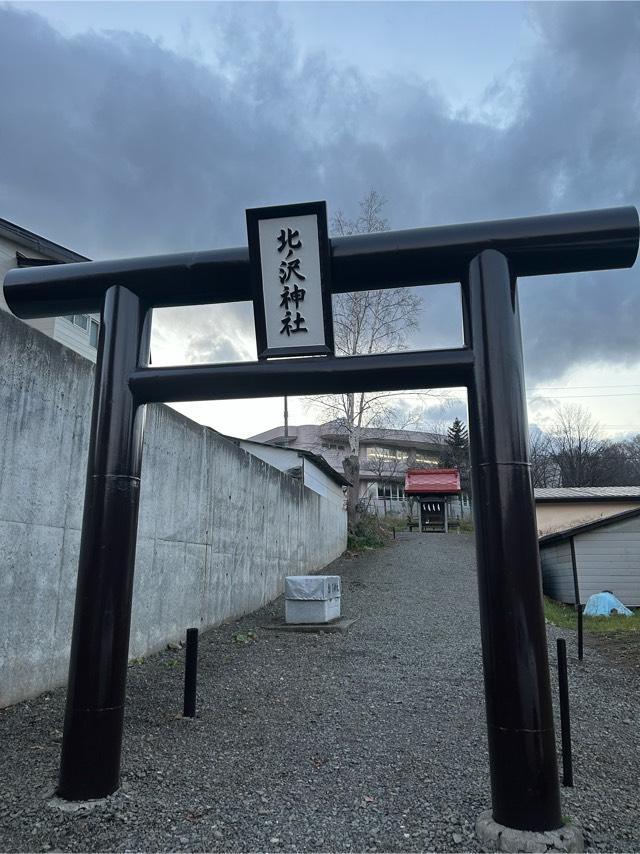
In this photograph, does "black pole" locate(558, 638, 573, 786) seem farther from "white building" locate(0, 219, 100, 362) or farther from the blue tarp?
"white building" locate(0, 219, 100, 362)

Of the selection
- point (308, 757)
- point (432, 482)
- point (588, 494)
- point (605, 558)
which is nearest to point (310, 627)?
point (308, 757)

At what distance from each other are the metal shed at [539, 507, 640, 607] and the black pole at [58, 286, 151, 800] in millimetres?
14966

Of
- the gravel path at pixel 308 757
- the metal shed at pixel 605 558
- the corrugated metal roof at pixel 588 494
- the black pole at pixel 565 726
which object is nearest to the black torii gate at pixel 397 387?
the gravel path at pixel 308 757

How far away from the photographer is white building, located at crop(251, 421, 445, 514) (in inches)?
1639

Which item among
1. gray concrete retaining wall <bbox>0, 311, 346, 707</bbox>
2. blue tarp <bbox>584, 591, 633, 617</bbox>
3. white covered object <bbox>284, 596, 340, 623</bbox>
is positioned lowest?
blue tarp <bbox>584, 591, 633, 617</bbox>

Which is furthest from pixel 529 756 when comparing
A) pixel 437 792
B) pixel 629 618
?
pixel 629 618

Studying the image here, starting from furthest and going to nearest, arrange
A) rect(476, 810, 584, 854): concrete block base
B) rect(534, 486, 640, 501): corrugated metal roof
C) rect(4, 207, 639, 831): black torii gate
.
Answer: rect(534, 486, 640, 501): corrugated metal roof
rect(4, 207, 639, 831): black torii gate
rect(476, 810, 584, 854): concrete block base

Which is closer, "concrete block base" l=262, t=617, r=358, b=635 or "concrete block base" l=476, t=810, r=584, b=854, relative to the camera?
"concrete block base" l=476, t=810, r=584, b=854

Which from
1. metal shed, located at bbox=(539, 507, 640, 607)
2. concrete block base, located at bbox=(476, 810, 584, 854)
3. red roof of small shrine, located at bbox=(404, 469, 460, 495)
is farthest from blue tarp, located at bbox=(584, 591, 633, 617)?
red roof of small shrine, located at bbox=(404, 469, 460, 495)

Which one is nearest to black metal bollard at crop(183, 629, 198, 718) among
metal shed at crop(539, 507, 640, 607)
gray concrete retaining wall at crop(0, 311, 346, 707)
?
gray concrete retaining wall at crop(0, 311, 346, 707)

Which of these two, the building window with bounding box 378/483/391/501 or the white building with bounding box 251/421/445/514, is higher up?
the white building with bounding box 251/421/445/514

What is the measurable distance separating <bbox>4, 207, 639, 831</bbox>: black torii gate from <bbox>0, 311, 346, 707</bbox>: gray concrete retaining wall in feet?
4.50

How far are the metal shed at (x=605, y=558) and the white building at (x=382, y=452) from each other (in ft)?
76.4

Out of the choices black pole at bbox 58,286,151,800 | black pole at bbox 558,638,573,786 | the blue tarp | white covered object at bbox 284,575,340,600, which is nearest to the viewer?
black pole at bbox 58,286,151,800
